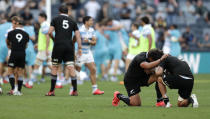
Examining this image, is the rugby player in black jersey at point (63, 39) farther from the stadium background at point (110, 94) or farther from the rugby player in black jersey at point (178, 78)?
the rugby player in black jersey at point (178, 78)

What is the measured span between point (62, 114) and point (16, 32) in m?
5.79

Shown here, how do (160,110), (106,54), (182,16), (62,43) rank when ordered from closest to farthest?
(160,110) < (62,43) < (106,54) < (182,16)

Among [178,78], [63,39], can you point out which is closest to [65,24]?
[63,39]

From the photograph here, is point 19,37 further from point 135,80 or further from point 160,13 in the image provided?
point 160,13

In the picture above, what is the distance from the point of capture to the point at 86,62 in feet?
57.8

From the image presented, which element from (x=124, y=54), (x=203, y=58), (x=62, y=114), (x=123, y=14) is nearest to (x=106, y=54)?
(x=124, y=54)

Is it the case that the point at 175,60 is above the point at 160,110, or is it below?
above

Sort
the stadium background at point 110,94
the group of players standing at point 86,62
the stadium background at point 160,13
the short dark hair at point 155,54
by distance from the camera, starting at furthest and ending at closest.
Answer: the stadium background at point 160,13, the group of players standing at point 86,62, the short dark hair at point 155,54, the stadium background at point 110,94

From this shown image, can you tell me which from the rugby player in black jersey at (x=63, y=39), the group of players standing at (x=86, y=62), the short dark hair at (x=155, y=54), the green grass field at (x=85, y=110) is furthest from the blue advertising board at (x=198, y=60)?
the short dark hair at (x=155, y=54)

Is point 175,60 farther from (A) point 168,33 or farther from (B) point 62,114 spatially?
(A) point 168,33

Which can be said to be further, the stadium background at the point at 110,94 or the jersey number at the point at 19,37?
the jersey number at the point at 19,37

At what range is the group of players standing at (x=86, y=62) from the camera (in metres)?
12.9

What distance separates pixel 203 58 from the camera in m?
32.2

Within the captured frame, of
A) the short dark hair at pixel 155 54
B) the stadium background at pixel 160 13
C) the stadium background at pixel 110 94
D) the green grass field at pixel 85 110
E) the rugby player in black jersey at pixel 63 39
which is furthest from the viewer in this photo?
the stadium background at pixel 160 13
